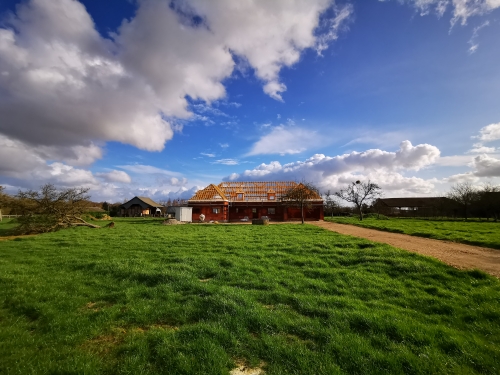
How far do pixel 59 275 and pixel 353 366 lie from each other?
9.24 metres

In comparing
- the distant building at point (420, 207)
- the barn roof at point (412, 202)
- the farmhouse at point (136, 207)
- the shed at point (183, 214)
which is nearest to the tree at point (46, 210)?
the shed at point (183, 214)

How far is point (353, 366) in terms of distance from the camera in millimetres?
3736

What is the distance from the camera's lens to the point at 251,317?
5.09m

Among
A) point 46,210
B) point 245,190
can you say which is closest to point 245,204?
point 245,190

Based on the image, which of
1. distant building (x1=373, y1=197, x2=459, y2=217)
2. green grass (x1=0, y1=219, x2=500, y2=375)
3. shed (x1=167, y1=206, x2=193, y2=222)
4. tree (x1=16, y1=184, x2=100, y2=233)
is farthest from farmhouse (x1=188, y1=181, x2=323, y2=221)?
green grass (x1=0, y1=219, x2=500, y2=375)

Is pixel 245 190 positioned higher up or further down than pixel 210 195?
higher up

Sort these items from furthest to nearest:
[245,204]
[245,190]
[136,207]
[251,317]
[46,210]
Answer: [136,207] → [245,190] → [245,204] → [46,210] → [251,317]

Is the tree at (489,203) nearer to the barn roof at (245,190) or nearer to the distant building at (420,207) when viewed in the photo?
the distant building at (420,207)

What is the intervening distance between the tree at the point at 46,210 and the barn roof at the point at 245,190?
16.4 metres

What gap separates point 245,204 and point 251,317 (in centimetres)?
3551

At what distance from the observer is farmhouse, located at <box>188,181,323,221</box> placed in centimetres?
3819

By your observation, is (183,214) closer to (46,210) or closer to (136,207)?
(46,210)

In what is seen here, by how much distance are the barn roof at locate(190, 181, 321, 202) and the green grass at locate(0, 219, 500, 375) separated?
29947 millimetres

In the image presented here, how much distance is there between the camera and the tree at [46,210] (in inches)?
848
